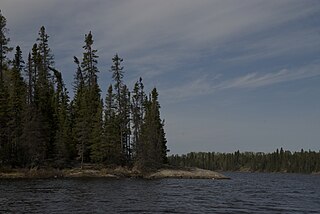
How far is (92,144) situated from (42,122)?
11059 mm

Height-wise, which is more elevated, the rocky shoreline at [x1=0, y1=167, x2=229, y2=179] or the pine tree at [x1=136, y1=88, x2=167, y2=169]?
the pine tree at [x1=136, y1=88, x2=167, y2=169]

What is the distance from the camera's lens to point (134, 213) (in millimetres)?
28953

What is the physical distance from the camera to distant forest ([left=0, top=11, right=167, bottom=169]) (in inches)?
2867

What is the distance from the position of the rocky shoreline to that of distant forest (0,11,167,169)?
8.27 ft

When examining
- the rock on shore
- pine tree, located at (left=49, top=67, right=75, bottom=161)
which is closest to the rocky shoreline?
the rock on shore

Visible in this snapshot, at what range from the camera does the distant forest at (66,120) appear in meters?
72.8

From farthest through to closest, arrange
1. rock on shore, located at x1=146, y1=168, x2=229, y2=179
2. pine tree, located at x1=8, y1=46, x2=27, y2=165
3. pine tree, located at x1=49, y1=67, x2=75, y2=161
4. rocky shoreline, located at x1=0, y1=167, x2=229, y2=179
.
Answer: rock on shore, located at x1=146, y1=168, x2=229, y2=179 < pine tree, located at x1=49, y1=67, x2=75, y2=161 < pine tree, located at x1=8, y1=46, x2=27, y2=165 < rocky shoreline, located at x1=0, y1=167, x2=229, y2=179

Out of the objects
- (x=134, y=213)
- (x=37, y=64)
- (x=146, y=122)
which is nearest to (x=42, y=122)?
(x=37, y=64)

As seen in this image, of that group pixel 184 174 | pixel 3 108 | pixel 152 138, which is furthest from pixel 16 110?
pixel 184 174

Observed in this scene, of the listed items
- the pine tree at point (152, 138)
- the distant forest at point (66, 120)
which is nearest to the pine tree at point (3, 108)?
the distant forest at point (66, 120)

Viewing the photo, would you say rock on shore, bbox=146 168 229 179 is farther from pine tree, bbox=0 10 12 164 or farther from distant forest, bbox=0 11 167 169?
pine tree, bbox=0 10 12 164

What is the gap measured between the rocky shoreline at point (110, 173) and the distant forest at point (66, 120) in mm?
2521

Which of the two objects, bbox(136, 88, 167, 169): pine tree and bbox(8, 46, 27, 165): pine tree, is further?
bbox(136, 88, 167, 169): pine tree

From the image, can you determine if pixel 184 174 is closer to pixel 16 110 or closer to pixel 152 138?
pixel 152 138
